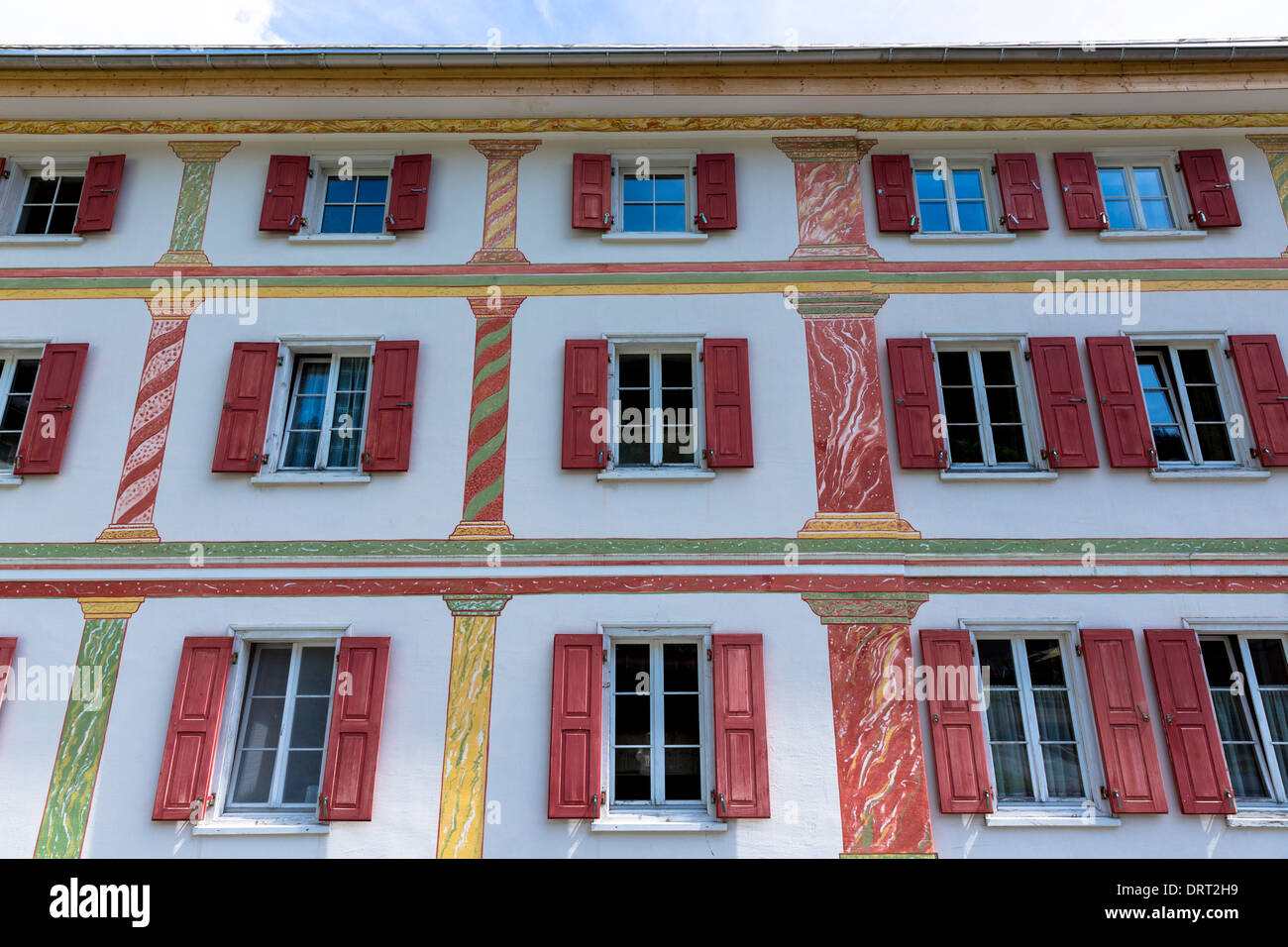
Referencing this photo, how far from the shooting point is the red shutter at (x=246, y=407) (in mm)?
8461

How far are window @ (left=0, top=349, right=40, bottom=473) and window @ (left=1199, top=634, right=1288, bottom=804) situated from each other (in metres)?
11.7

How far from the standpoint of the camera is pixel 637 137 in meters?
9.95

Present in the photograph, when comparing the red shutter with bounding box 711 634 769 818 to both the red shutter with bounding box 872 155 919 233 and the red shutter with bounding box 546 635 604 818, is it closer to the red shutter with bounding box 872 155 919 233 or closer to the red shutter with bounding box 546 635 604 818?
the red shutter with bounding box 546 635 604 818

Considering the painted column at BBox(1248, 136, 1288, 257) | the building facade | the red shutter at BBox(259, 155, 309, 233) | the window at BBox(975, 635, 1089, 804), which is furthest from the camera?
the painted column at BBox(1248, 136, 1288, 257)

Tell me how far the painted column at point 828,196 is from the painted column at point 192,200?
6.46 m

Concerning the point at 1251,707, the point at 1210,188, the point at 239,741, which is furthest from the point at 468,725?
the point at 1210,188

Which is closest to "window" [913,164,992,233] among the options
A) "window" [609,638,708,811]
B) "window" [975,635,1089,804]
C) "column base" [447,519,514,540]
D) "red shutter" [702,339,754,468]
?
"red shutter" [702,339,754,468]

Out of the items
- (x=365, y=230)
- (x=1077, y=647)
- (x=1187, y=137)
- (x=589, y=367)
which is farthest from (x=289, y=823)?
(x=1187, y=137)

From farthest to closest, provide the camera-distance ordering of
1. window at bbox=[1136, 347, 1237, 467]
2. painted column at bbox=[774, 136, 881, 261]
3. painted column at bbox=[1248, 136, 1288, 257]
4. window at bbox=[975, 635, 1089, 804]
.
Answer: painted column at bbox=[1248, 136, 1288, 257]
painted column at bbox=[774, 136, 881, 261]
window at bbox=[1136, 347, 1237, 467]
window at bbox=[975, 635, 1089, 804]

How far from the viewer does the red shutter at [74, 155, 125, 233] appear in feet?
31.1

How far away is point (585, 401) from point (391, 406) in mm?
1927

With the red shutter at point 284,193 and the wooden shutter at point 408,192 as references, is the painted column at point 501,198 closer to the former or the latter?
the wooden shutter at point 408,192

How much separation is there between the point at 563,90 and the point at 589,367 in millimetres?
3301
